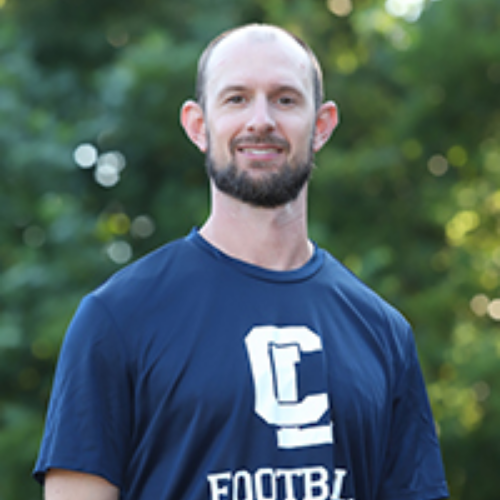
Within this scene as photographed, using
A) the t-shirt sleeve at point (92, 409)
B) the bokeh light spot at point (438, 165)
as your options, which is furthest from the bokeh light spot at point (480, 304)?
the t-shirt sleeve at point (92, 409)

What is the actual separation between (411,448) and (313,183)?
662 cm

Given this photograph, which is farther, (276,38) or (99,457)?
(276,38)

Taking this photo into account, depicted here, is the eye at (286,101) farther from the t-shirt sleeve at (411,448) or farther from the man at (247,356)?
the t-shirt sleeve at (411,448)

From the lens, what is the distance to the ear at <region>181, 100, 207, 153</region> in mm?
2160

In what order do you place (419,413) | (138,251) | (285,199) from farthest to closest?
(138,251), (419,413), (285,199)

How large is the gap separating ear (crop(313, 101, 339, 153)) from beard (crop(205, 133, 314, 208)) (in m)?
0.12

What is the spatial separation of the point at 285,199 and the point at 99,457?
71 cm

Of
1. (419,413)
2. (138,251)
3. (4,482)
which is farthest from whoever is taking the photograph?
(138,251)

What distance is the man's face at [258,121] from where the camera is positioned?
203 cm

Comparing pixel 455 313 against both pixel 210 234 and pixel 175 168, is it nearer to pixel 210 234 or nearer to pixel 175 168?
pixel 175 168

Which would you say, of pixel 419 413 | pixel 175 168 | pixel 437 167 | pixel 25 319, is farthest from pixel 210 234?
pixel 437 167

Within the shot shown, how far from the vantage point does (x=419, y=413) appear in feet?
7.30

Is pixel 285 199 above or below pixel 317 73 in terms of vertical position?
below

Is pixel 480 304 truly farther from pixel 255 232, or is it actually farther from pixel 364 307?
pixel 255 232
